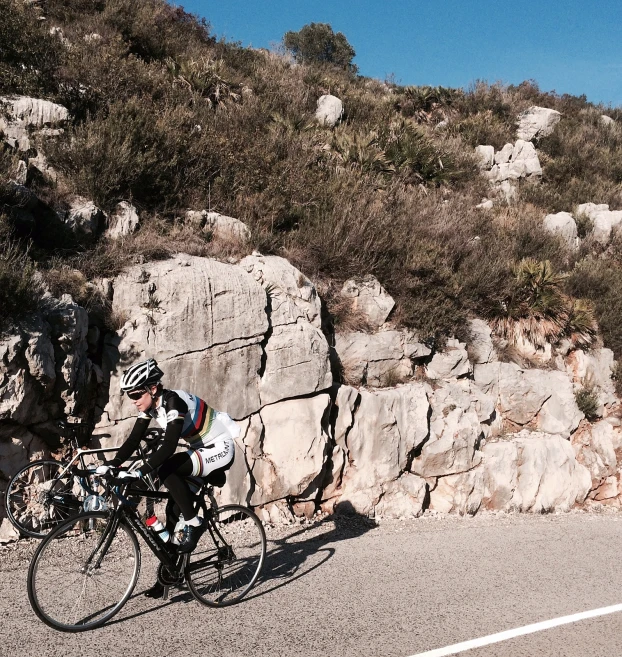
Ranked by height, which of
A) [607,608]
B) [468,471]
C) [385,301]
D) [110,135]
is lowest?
[607,608]

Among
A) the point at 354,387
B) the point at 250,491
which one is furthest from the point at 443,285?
the point at 250,491

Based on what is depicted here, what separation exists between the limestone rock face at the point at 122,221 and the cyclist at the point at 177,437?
4666 mm

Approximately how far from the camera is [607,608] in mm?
5320

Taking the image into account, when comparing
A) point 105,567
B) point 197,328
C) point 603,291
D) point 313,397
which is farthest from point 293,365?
point 603,291

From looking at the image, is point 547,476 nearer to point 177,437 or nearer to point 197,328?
point 197,328

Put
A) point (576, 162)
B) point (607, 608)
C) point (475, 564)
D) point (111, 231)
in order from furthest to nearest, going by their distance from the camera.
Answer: point (576, 162)
point (111, 231)
point (475, 564)
point (607, 608)

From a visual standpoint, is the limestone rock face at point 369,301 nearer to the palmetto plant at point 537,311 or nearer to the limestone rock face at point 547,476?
the palmetto plant at point 537,311

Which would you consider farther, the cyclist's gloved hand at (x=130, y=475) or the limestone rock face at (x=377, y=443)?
the limestone rock face at (x=377, y=443)

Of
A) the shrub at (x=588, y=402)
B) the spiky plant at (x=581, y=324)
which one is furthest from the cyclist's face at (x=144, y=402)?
the spiky plant at (x=581, y=324)

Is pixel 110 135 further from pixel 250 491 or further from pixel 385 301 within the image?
pixel 250 491

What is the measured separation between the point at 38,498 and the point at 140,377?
97.3 inches

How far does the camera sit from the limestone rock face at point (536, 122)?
836 inches

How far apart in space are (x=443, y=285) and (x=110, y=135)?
6.52 meters

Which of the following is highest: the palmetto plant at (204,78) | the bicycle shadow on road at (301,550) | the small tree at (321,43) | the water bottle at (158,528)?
the small tree at (321,43)
